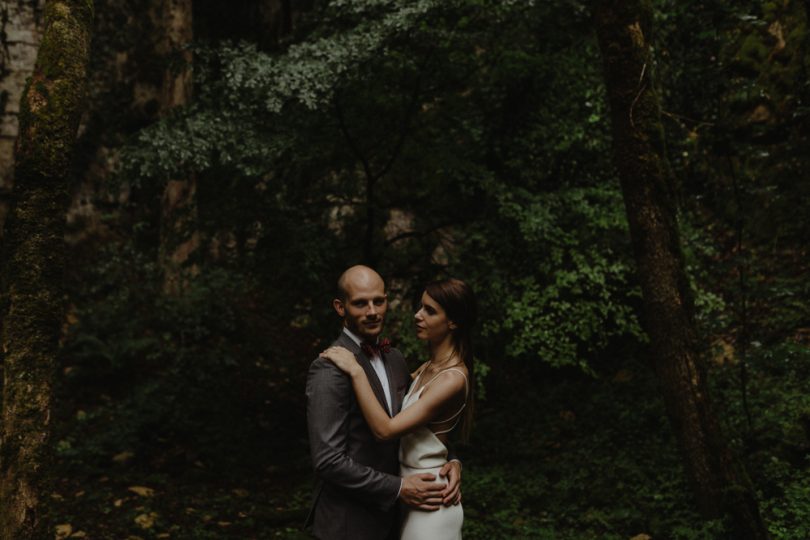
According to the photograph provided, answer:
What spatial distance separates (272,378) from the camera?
10.9 meters

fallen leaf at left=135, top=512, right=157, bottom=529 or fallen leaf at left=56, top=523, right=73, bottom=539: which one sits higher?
fallen leaf at left=135, top=512, right=157, bottom=529

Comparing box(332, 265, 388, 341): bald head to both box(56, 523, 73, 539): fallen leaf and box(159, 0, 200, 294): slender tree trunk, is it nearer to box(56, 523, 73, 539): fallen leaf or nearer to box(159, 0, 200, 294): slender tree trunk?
box(56, 523, 73, 539): fallen leaf

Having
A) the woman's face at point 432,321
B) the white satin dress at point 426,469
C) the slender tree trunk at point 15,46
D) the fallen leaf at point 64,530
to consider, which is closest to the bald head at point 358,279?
the woman's face at point 432,321

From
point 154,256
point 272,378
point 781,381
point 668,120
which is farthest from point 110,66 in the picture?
point 781,381

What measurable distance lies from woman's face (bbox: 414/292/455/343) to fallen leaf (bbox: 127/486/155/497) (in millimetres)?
5249

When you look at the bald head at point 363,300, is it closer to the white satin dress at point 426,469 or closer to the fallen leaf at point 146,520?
the white satin dress at point 426,469

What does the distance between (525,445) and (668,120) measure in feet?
15.1

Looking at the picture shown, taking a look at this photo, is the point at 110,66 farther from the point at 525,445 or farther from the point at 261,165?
the point at 525,445

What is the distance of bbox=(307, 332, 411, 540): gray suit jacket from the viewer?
2826mm

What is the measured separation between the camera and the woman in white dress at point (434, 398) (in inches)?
115

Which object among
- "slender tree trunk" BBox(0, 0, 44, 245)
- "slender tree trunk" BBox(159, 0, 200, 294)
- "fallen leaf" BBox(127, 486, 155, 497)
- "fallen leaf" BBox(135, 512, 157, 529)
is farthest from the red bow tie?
"slender tree trunk" BBox(0, 0, 44, 245)

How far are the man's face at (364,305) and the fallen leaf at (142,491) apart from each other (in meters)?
5.34

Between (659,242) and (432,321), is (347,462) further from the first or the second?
(659,242)

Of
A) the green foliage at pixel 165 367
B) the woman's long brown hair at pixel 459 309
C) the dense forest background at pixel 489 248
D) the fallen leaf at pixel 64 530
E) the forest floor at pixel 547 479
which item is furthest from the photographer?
the green foliage at pixel 165 367
